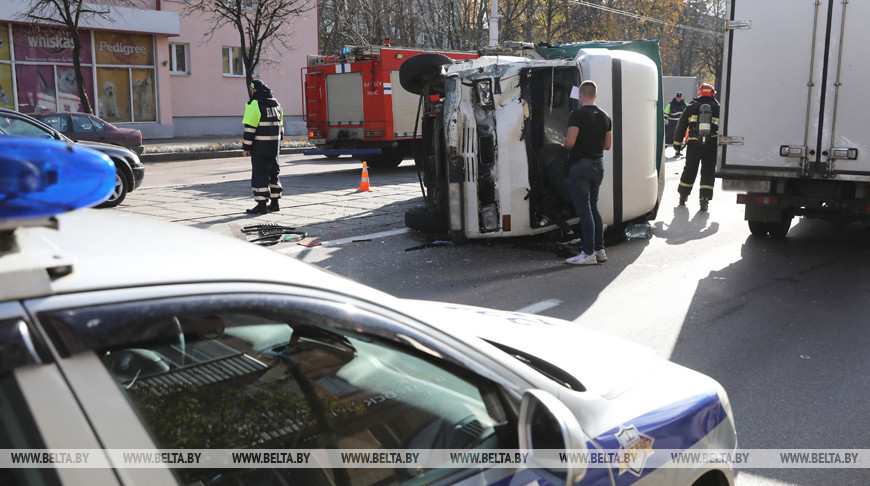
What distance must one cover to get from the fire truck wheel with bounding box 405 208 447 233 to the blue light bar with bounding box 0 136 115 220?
8.15 metres

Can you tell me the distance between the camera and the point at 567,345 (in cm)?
268

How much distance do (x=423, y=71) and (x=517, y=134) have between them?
1.55 meters

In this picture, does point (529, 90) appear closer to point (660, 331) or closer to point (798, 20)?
point (798, 20)

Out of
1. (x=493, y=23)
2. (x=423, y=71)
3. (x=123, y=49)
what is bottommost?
(x=423, y=71)

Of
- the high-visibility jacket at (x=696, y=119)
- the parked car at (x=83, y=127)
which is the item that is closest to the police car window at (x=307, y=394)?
the high-visibility jacket at (x=696, y=119)

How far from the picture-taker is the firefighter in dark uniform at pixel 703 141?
479 inches

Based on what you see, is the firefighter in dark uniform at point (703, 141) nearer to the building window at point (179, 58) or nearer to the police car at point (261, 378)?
the police car at point (261, 378)

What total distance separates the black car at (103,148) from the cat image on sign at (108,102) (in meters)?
14.9

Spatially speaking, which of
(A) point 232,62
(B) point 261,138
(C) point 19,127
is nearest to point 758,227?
(B) point 261,138

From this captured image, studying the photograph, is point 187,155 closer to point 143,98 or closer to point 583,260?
point 143,98

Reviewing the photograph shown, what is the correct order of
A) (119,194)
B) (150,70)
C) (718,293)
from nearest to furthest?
(718,293) < (119,194) < (150,70)

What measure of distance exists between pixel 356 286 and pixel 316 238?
25.1 feet

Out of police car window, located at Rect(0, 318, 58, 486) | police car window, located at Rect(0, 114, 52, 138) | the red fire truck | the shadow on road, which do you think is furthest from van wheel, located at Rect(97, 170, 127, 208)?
police car window, located at Rect(0, 318, 58, 486)

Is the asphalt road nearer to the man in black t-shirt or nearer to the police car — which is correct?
the man in black t-shirt
